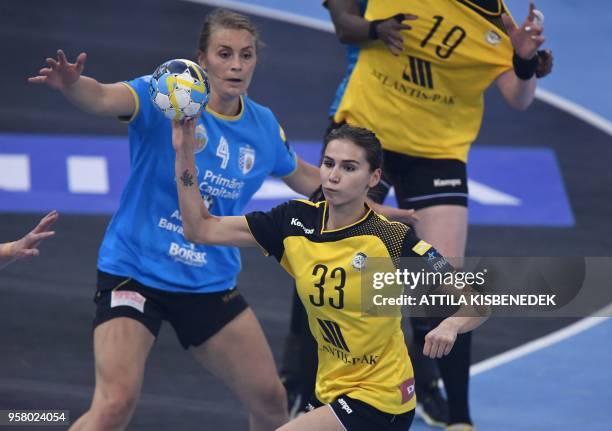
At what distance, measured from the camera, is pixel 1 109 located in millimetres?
12516

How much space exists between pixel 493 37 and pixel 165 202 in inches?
94.6

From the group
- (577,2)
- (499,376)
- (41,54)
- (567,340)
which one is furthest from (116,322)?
(577,2)

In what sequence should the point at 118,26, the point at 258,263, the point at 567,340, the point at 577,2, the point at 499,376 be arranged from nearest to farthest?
the point at 499,376, the point at 567,340, the point at 258,263, the point at 118,26, the point at 577,2

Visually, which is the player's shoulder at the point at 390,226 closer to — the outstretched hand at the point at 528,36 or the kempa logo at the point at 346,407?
the kempa logo at the point at 346,407

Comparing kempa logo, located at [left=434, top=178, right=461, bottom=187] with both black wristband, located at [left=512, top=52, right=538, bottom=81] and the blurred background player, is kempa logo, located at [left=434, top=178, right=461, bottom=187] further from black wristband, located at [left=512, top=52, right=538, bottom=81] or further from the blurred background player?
black wristband, located at [left=512, top=52, right=538, bottom=81]

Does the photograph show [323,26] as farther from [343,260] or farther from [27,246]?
[27,246]

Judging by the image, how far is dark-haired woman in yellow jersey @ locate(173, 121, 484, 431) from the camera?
21.2 ft

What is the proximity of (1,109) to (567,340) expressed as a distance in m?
5.60

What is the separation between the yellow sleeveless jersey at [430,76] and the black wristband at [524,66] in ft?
0.71

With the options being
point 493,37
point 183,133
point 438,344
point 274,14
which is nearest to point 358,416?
point 438,344

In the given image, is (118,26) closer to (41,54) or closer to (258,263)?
(41,54)

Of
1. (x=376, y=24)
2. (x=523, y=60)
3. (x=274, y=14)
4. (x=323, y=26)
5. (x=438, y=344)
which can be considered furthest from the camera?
(x=274, y=14)

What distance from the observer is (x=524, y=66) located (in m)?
8.12

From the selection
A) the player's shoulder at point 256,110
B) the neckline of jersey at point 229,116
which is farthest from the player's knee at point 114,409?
the player's shoulder at point 256,110
